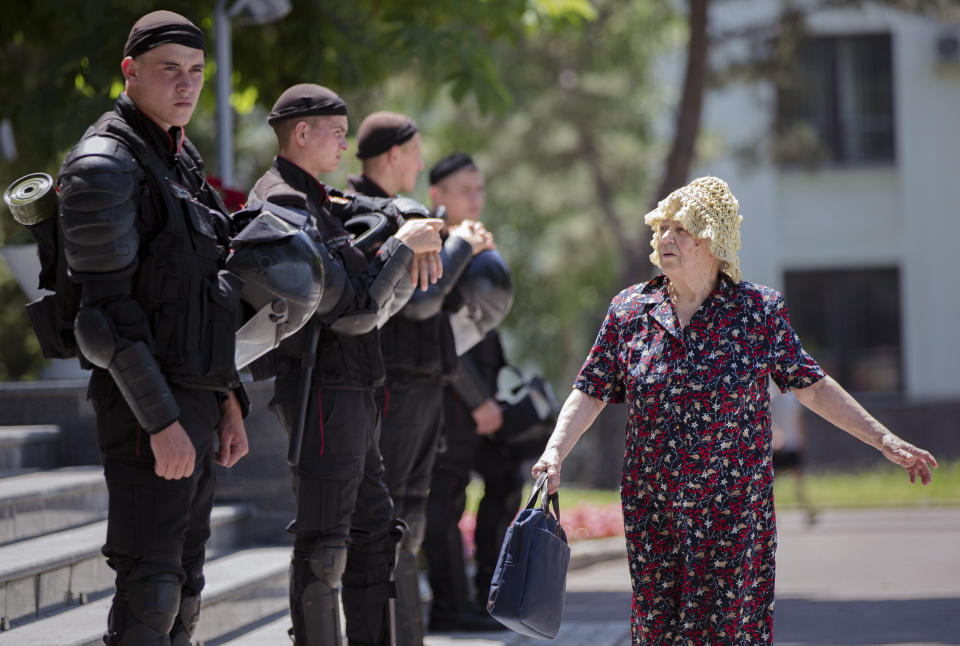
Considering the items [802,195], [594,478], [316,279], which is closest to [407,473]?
[316,279]

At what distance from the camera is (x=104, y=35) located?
8.28 metres

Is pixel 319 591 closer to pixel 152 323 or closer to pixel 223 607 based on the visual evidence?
pixel 152 323

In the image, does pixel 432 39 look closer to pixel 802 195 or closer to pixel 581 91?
pixel 581 91

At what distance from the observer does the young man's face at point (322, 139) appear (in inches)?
196

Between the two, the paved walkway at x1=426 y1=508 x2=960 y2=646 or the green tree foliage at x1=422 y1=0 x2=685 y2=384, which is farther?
the green tree foliage at x1=422 y1=0 x2=685 y2=384

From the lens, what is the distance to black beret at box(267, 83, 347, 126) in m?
4.95

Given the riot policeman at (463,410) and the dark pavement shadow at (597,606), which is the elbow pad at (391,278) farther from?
the dark pavement shadow at (597,606)

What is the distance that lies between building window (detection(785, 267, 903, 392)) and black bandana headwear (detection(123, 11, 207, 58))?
20.0 meters

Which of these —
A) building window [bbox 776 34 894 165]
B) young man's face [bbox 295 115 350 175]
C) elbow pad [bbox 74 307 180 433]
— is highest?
building window [bbox 776 34 894 165]

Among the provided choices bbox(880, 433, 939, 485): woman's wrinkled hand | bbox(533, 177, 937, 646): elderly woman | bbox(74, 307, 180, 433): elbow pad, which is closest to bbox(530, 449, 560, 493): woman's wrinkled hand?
bbox(533, 177, 937, 646): elderly woman

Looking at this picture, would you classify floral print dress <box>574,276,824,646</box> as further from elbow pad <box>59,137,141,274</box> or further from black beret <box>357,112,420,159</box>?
black beret <box>357,112,420,159</box>

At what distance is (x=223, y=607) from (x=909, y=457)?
329cm

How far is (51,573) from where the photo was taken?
5578 mm

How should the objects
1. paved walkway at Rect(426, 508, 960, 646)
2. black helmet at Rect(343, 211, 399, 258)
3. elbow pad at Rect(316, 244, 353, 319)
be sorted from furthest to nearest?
1. paved walkway at Rect(426, 508, 960, 646)
2. black helmet at Rect(343, 211, 399, 258)
3. elbow pad at Rect(316, 244, 353, 319)
